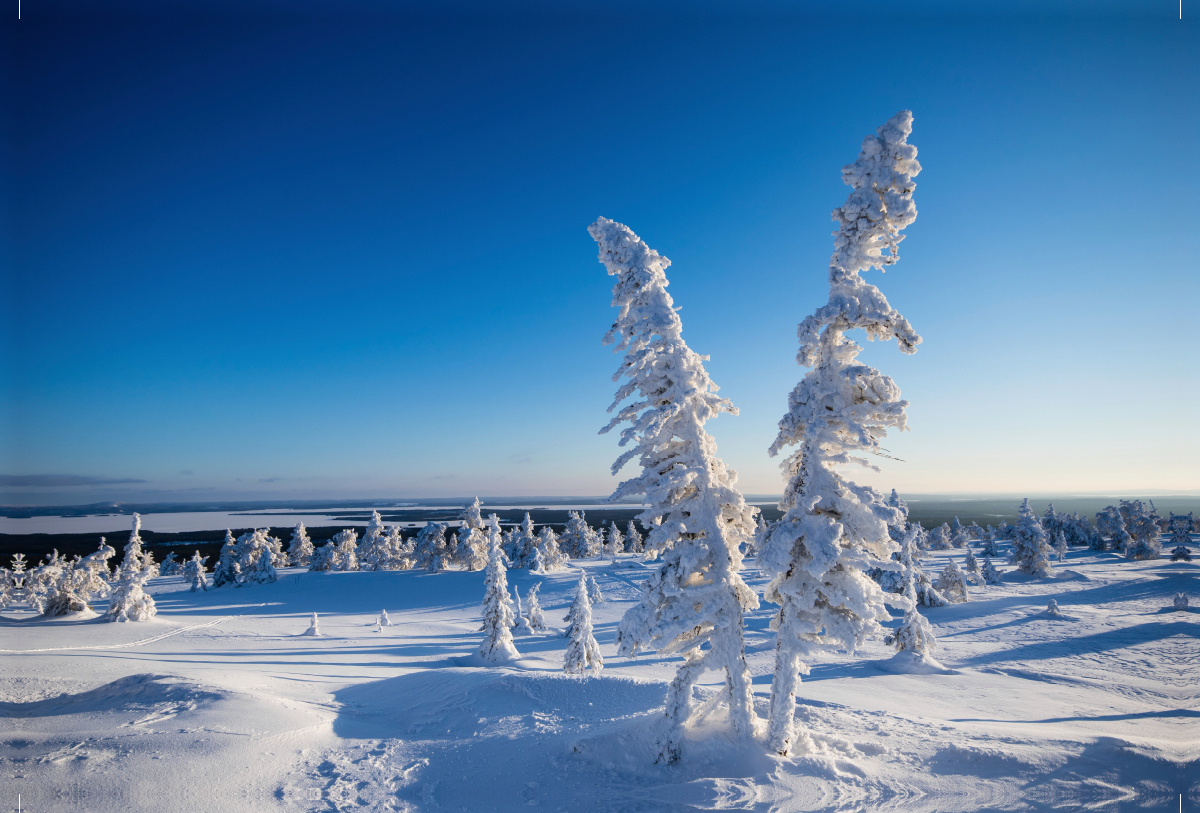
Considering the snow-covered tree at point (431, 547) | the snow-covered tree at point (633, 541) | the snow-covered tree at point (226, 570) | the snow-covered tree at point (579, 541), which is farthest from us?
the snow-covered tree at point (633, 541)

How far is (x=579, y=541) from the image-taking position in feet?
336

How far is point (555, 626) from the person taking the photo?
4669cm

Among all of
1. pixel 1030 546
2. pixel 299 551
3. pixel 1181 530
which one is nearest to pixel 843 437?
pixel 1030 546

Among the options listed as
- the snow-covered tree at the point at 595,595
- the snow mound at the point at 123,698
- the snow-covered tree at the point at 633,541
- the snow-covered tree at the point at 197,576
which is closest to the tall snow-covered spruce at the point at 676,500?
the snow mound at the point at 123,698

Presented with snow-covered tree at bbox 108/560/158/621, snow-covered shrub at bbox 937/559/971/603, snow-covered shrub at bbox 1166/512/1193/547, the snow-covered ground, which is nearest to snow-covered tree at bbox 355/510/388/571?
snow-covered tree at bbox 108/560/158/621

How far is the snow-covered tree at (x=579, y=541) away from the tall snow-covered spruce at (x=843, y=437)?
306ft

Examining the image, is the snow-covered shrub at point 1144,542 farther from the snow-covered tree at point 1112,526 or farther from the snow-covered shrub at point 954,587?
the snow-covered shrub at point 954,587

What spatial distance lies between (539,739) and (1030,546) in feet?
235

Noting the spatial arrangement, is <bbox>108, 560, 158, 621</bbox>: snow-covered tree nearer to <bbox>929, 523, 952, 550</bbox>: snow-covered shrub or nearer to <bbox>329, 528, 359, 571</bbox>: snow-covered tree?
<bbox>329, 528, 359, 571</bbox>: snow-covered tree

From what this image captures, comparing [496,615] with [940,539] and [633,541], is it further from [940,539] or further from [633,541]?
[940,539]

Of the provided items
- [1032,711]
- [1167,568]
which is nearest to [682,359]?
[1032,711]

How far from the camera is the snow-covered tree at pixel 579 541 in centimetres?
10138

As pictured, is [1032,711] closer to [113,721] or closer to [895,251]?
[895,251]

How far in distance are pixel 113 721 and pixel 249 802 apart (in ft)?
18.3
